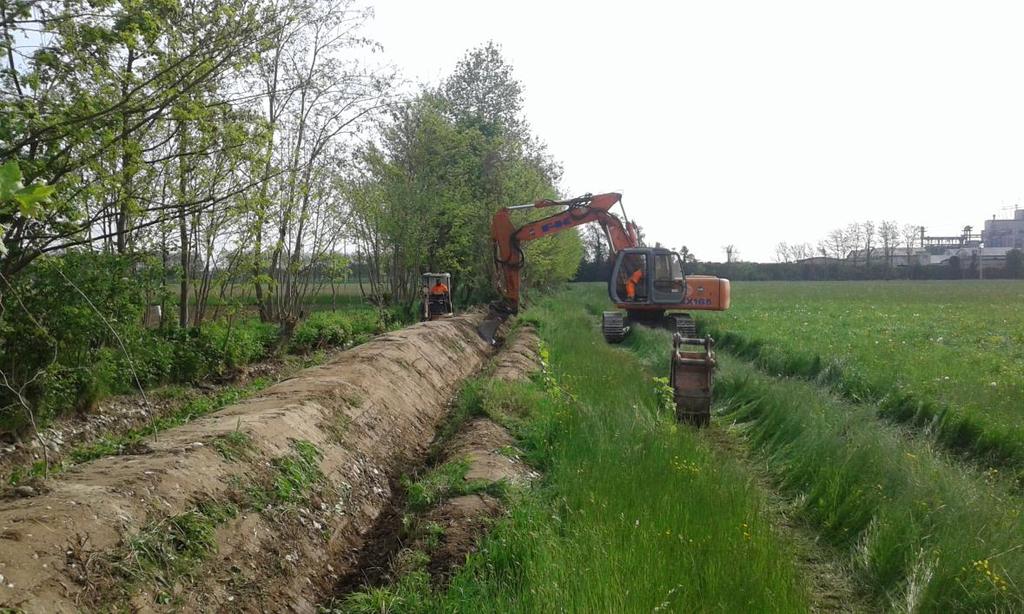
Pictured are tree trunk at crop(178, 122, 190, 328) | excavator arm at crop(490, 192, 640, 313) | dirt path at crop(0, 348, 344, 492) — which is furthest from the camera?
excavator arm at crop(490, 192, 640, 313)

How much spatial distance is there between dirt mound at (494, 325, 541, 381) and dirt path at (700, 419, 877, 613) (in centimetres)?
439

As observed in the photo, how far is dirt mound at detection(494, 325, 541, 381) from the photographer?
11.4 metres

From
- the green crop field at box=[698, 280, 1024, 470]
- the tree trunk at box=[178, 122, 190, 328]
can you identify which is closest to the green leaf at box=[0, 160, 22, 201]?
the tree trunk at box=[178, 122, 190, 328]

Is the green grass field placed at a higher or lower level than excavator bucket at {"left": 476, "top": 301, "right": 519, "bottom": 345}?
lower

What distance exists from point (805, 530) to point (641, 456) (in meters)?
1.61

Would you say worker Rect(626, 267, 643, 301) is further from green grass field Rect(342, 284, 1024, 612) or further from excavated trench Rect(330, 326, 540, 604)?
excavated trench Rect(330, 326, 540, 604)

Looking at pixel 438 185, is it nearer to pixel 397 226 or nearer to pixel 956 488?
pixel 397 226

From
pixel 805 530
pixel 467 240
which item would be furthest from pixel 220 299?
pixel 467 240

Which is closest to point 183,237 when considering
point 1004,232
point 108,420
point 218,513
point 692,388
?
point 108,420

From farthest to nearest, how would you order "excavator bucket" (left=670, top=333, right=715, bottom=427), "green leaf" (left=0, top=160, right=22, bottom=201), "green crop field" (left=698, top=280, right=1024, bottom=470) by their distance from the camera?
"excavator bucket" (left=670, top=333, right=715, bottom=427), "green crop field" (left=698, top=280, right=1024, bottom=470), "green leaf" (left=0, top=160, right=22, bottom=201)

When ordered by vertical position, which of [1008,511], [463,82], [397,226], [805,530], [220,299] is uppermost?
[463,82]

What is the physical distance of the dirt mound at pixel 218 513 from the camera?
3.65 metres

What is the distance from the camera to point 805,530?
6383mm

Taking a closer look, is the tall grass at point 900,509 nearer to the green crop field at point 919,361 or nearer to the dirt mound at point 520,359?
the green crop field at point 919,361
